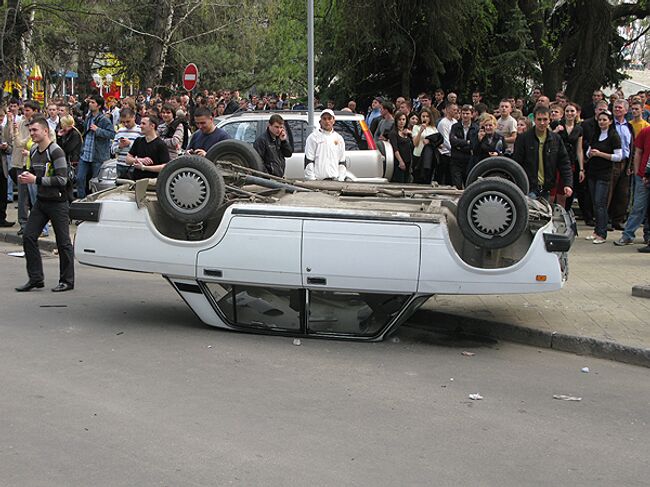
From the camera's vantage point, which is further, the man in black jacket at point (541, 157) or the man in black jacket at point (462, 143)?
the man in black jacket at point (462, 143)

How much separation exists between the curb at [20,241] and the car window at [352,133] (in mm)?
4468

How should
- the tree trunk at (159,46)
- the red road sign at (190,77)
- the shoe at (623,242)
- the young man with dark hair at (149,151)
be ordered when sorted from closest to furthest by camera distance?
1. the young man with dark hair at (149,151)
2. the shoe at (623,242)
3. the red road sign at (190,77)
4. the tree trunk at (159,46)

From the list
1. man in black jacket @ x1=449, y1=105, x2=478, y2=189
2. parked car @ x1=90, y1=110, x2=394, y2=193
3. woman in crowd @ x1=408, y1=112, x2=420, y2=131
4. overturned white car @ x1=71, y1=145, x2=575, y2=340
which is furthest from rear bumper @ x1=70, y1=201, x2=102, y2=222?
woman in crowd @ x1=408, y1=112, x2=420, y2=131

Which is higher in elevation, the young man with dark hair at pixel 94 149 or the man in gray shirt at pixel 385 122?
the man in gray shirt at pixel 385 122

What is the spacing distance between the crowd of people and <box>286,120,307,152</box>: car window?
0.51 m

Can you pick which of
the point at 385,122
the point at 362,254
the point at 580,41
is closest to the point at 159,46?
the point at 580,41

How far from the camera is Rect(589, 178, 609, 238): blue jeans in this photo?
13.5m

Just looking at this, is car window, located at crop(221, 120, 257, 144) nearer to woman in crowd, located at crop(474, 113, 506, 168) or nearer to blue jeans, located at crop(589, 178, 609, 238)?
woman in crowd, located at crop(474, 113, 506, 168)

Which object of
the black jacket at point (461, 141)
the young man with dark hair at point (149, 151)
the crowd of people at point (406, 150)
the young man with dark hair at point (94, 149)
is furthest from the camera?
the young man with dark hair at point (94, 149)

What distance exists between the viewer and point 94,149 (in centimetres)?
1622

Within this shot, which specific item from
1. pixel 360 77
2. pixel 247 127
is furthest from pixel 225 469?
pixel 360 77

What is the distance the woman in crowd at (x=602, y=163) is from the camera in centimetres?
1356

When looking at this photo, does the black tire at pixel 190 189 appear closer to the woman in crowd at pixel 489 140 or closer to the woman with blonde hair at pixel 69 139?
the woman in crowd at pixel 489 140

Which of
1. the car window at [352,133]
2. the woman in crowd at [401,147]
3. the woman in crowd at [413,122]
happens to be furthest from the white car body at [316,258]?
the woman in crowd at [413,122]
